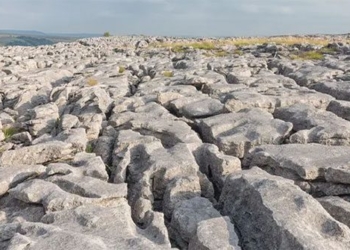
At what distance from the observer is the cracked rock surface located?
1262 cm

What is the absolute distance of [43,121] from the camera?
1091 inches

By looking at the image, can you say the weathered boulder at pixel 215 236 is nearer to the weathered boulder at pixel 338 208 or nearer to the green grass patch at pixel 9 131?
the weathered boulder at pixel 338 208

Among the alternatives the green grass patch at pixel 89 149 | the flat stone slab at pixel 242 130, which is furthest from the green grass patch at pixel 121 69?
the green grass patch at pixel 89 149

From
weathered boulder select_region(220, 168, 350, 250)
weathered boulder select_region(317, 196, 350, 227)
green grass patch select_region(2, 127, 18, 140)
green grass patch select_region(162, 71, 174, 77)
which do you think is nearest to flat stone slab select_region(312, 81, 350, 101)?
green grass patch select_region(162, 71, 174, 77)

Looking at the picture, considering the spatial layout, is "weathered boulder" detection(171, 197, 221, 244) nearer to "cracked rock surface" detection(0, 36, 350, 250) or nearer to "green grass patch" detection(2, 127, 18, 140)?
"cracked rock surface" detection(0, 36, 350, 250)

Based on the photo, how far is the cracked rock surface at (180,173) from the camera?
12625 mm

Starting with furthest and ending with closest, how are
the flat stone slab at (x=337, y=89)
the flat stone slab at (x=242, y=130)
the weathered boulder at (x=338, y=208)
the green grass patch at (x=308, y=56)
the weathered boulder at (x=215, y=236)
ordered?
the green grass patch at (x=308, y=56) → the flat stone slab at (x=337, y=89) → the flat stone slab at (x=242, y=130) → the weathered boulder at (x=338, y=208) → the weathered boulder at (x=215, y=236)

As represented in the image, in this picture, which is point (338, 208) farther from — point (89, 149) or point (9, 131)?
point (9, 131)

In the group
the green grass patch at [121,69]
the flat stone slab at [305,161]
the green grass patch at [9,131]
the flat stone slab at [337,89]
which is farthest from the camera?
the green grass patch at [121,69]

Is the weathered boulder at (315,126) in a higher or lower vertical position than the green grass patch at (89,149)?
higher

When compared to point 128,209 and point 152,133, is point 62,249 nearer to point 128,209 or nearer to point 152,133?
point 128,209

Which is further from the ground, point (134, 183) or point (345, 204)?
point (345, 204)

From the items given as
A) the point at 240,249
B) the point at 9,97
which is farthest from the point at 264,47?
the point at 240,249

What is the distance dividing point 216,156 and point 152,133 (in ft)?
19.6
